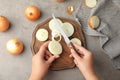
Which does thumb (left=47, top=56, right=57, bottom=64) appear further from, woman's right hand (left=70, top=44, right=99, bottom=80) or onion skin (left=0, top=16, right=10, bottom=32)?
onion skin (left=0, top=16, right=10, bottom=32)

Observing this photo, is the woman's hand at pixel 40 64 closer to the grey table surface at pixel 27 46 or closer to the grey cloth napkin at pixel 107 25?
the grey table surface at pixel 27 46

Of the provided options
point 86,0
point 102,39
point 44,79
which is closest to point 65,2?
point 86,0

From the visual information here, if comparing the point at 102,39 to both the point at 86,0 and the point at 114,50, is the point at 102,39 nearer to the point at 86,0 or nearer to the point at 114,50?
the point at 114,50

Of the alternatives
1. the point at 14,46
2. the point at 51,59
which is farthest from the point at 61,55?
the point at 14,46

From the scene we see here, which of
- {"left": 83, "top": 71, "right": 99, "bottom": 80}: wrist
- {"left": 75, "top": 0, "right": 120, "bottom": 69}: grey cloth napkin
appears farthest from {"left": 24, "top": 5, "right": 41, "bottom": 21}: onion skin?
{"left": 83, "top": 71, "right": 99, "bottom": 80}: wrist

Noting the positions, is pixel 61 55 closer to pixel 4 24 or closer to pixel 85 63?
pixel 85 63

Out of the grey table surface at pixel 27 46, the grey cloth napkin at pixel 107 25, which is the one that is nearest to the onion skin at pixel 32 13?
the grey table surface at pixel 27 46
